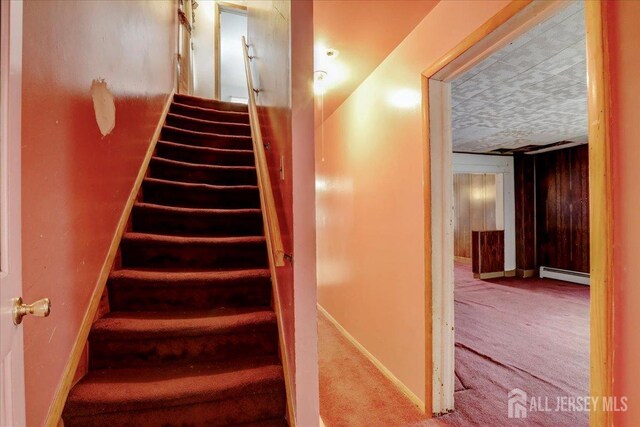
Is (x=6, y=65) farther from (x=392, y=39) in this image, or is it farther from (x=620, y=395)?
(x=392, y=39)

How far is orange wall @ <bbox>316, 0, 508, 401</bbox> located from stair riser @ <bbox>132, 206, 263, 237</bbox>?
3.43 ft

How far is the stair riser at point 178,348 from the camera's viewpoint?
1.47 m

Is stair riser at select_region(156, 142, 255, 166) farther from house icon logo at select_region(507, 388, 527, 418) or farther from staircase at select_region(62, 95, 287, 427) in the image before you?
house icon logo at select_region(507, 388, 527, 418)

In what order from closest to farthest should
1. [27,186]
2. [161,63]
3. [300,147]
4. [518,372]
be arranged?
[27,186] → [300,147] → [518,372] → [161,63]

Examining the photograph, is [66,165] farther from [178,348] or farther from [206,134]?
[206,134]

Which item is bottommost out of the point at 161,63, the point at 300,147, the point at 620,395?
the point at 620,395

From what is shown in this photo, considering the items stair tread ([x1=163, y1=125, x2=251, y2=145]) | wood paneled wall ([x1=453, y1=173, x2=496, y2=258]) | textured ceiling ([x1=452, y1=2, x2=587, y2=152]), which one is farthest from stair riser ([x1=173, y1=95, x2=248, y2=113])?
wood paneled wall ([x1=453, y1=173, x2=496, y2=258])

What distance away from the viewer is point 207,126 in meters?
3.14

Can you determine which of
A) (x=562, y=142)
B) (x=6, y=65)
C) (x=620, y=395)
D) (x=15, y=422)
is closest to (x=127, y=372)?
(x=15, y=422)

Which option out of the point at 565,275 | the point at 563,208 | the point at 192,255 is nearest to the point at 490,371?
the point at 192,255

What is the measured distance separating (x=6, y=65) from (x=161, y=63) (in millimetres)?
2566

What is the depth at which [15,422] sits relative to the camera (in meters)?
0.76

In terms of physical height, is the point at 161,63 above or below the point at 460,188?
above

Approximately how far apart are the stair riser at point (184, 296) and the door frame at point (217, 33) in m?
4.40
